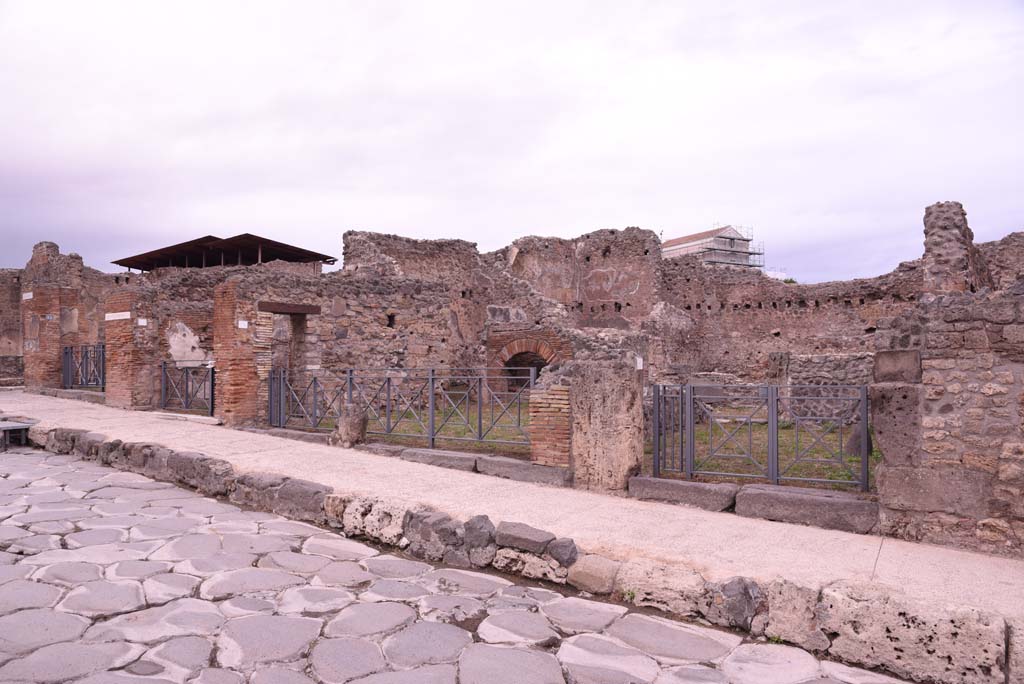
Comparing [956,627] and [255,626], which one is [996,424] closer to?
[956,627]

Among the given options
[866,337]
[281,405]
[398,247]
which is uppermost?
[398,247]

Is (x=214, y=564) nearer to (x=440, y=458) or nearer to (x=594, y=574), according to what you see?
(x=594, y=574)

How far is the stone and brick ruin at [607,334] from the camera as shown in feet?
15.9

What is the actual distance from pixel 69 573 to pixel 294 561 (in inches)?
56.4

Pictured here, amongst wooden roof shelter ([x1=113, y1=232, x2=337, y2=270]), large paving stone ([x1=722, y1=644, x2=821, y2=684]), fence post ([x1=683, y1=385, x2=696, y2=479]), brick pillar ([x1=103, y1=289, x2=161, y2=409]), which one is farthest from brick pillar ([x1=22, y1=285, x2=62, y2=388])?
large paving stone ([x1=722, y1=644, x2=821, y2=684])

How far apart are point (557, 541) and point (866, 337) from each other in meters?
18.7

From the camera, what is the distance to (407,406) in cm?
919

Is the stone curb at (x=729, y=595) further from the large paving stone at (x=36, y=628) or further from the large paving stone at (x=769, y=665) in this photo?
the large paving stone at (x=36, y=628)

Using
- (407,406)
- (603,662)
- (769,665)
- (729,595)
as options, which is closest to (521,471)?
(407,406)

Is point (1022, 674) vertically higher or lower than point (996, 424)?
lower

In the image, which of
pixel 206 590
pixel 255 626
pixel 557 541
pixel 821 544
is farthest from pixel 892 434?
pixel 206 590

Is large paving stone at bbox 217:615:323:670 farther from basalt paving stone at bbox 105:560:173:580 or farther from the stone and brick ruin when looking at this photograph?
the stone and brick ruin

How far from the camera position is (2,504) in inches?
241

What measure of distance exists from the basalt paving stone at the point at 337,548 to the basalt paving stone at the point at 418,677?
1.98 meters
